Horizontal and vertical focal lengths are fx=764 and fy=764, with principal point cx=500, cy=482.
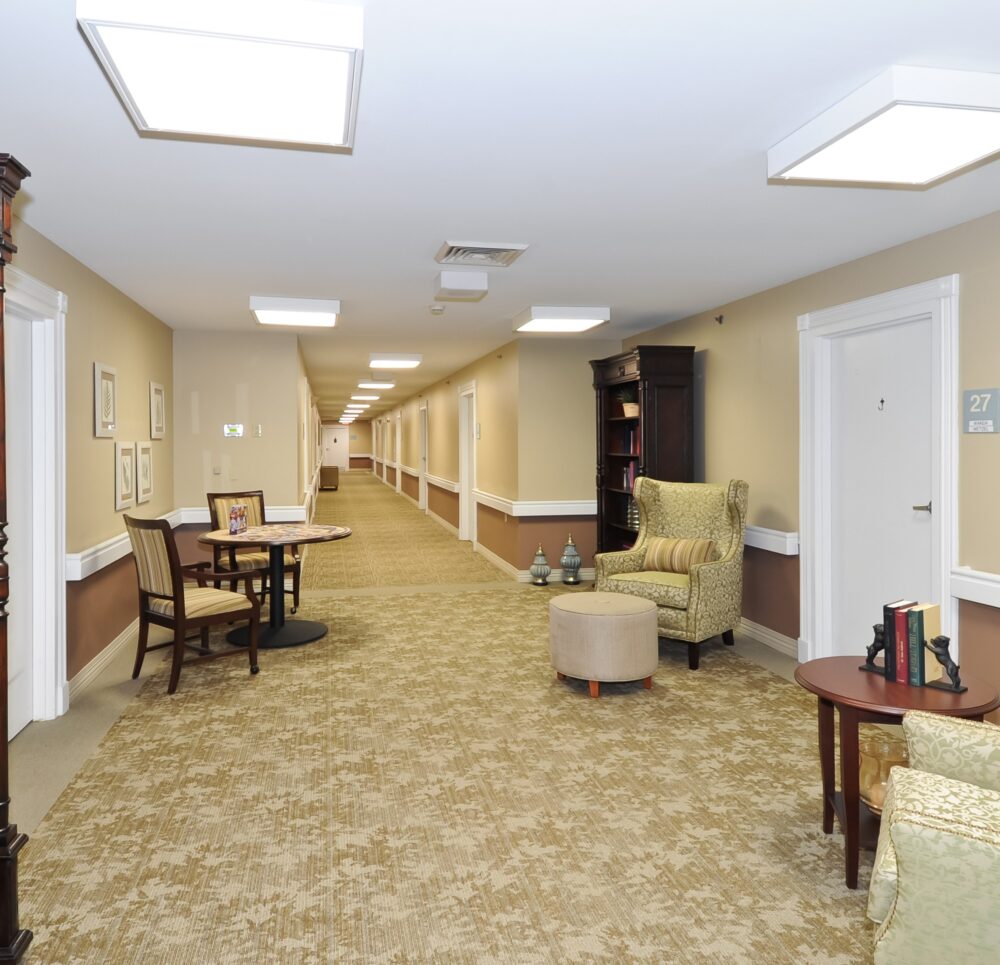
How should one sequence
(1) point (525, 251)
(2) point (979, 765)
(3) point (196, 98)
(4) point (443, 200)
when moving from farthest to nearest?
1. (1) point (525, 251)
2. (4) point (443, 200)
3. (3) point (196, 98)
4. (2) point (979, 765)

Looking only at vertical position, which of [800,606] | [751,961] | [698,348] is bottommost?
[751,961]

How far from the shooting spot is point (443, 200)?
3.17 m

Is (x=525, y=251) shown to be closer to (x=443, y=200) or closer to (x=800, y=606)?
(x=443, y=200)

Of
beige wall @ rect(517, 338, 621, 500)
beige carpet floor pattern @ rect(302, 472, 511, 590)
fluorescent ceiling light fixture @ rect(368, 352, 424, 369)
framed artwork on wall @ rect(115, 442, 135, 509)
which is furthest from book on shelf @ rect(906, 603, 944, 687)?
fluorescent ceiling light fixture @ rect(368, 352, 424, 369)

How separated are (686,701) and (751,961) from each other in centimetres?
206

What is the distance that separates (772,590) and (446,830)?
10.6ft

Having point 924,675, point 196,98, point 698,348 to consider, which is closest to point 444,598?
point 698,348

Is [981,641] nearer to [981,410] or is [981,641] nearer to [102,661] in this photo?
[981,410]

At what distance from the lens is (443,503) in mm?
12195

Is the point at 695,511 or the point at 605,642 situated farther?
the point at 695,511

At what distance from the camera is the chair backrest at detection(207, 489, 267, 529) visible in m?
5.91

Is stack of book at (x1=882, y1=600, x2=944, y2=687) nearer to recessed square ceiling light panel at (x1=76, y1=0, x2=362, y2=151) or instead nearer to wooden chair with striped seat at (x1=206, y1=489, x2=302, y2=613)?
recessed square ceiling light panel at (x1=76, y1=0, x2=362, y2=151)

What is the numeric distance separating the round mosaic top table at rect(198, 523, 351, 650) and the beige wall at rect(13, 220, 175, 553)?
760mm

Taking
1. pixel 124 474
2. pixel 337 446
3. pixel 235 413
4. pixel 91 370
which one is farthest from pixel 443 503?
pixel 337 446
